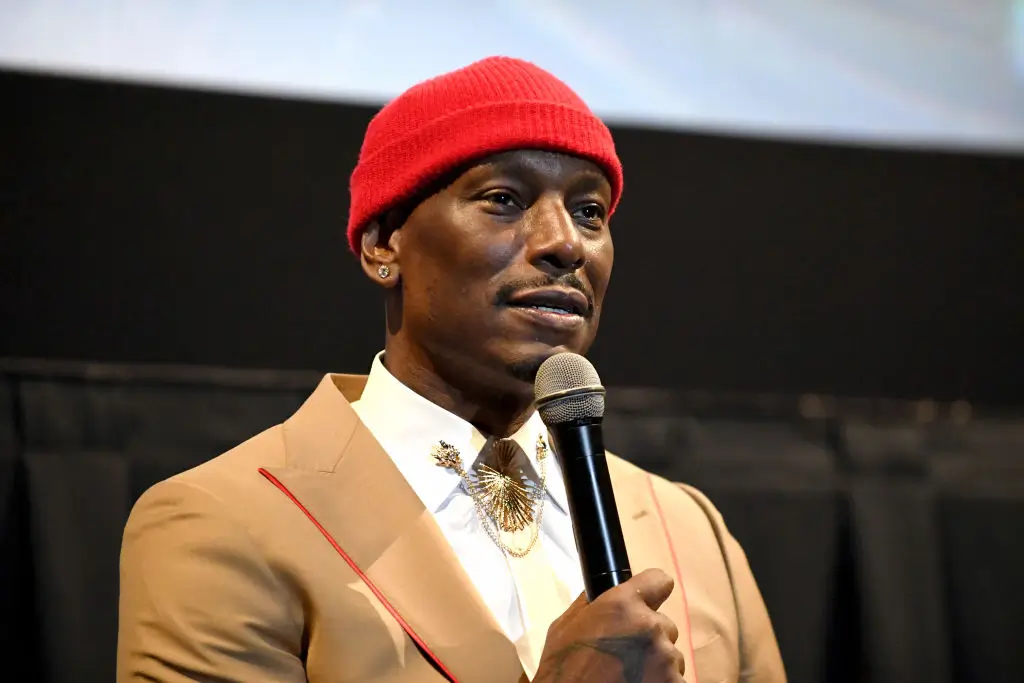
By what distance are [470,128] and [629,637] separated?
0.68 metres

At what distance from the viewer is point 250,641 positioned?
4.24 feet

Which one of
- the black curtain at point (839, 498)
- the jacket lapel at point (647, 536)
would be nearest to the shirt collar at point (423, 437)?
the jacket lapel at point (647, 536)

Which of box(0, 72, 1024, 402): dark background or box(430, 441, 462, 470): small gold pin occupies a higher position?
box(0, 72, 1024, 402): dark background

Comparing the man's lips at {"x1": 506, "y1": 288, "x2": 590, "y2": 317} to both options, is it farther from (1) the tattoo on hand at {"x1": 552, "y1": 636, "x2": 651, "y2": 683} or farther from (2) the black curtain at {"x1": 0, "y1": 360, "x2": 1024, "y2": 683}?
(2) the black curtain at {"x1": 0, "y1": 360, "x2": 1024, "y2": 683}

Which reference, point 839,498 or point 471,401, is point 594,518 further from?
point 839,498

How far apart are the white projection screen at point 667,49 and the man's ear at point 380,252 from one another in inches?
23.4

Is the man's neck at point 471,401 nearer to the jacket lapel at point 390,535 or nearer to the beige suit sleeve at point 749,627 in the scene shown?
the jacket lapel at point 390,535

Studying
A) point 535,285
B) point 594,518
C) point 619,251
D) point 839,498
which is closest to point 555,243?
point 535,285

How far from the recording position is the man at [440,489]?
1.32 meters

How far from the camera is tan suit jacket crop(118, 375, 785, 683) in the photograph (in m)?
1.30

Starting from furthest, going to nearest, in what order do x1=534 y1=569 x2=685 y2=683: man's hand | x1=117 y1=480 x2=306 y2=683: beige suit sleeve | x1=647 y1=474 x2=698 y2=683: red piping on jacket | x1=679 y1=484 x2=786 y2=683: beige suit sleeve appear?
x1=679 y1=484 x2=786 y2=683: beige suit sleeve → x1=647 y1=474 x2=698 y2=683: red piping on jacket → x1=117 y1=480 x2=306 y2=683: beige suit sleeve → x1=534 y1=569 x2=685 y2=683: man's hand

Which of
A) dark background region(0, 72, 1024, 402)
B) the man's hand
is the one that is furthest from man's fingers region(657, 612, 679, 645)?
dark background region(0, 72, 1024, 402)

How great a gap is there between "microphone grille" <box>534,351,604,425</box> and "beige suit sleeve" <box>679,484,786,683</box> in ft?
1.93

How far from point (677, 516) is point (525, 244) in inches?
19.3
